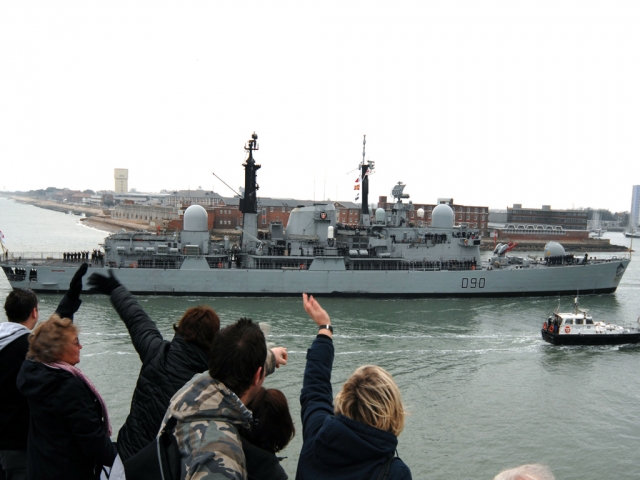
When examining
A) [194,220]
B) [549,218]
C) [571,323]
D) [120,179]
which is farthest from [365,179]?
[120,179]

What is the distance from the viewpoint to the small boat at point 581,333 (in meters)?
17.9

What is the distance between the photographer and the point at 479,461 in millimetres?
9672

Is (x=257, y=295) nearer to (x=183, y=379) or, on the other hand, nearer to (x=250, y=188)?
(x=250, y=188)

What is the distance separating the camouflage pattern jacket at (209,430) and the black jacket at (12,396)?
194 centimetres

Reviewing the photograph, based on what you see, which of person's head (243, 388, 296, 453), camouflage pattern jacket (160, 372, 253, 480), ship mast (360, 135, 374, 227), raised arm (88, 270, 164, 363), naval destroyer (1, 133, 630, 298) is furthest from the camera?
ship mast (360, 135, 374, 227)

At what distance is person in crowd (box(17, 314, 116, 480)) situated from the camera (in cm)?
262

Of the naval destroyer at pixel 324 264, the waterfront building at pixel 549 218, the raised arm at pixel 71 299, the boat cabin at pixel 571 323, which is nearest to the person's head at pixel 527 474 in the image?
the raised arm at pixel 71 299

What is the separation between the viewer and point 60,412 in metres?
2.62

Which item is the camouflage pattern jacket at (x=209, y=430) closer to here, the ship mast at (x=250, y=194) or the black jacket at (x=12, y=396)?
the black jacket at (x=12, y=396)

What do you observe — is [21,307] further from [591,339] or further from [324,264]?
[324,264]

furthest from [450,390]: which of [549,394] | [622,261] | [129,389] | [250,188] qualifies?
[622,261]

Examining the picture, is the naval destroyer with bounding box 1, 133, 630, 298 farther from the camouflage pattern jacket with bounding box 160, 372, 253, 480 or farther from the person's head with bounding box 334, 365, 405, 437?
the camouflage pattern jacket with bounding box 160, 372, 253, 480

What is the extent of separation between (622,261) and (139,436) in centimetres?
3270

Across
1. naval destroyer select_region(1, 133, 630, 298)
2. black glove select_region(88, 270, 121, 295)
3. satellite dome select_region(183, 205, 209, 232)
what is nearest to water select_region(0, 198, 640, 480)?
naval destroyer select_region(1, 133, 630, 298)
